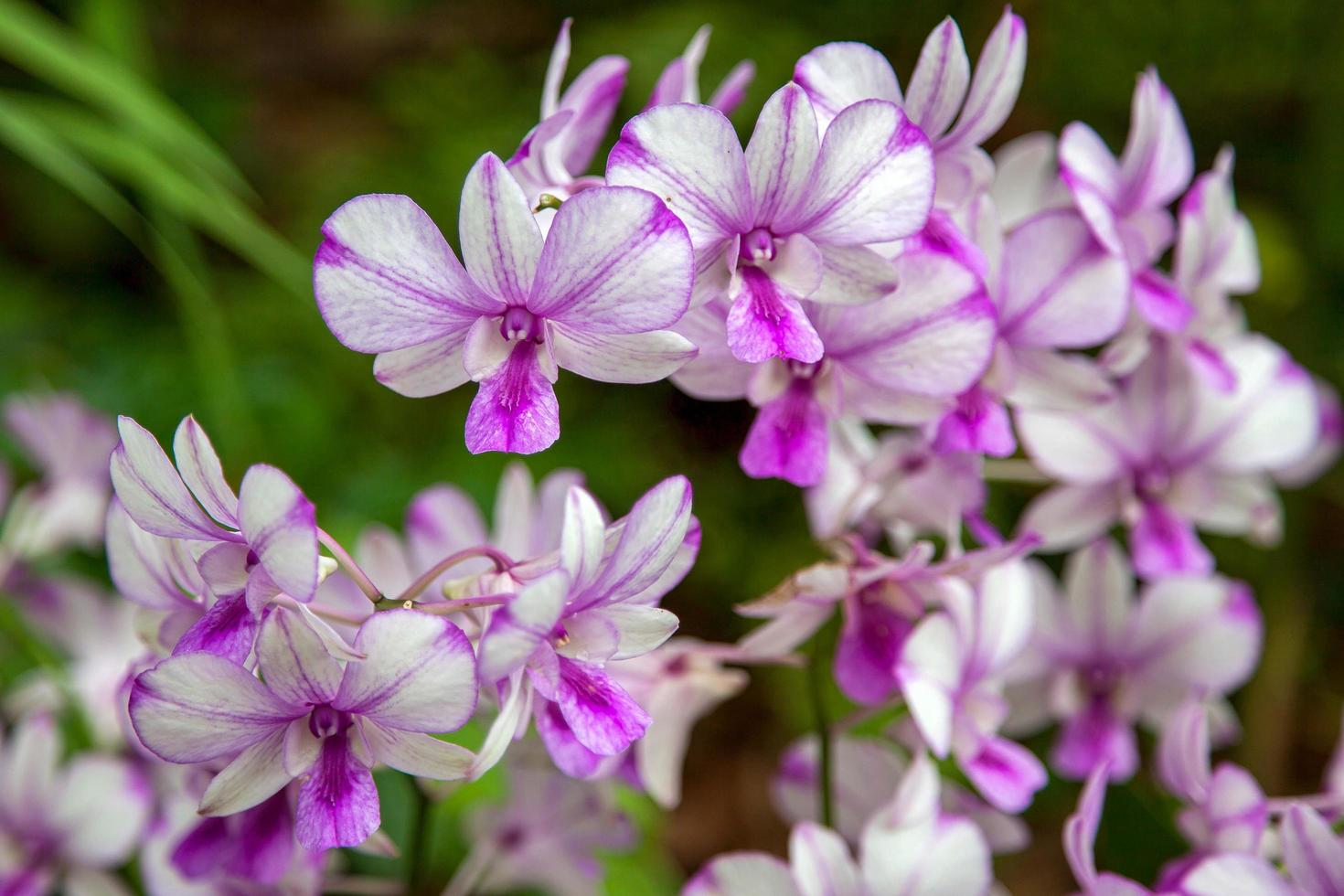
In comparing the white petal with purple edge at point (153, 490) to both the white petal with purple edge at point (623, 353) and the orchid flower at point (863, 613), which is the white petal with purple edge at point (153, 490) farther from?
the orchid flower at point (863, 613)

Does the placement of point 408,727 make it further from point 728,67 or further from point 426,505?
point 728,67

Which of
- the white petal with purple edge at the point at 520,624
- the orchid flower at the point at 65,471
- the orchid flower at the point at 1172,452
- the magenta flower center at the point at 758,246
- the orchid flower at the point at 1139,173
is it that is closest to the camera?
the white petal with purple edge at the point at 520,624

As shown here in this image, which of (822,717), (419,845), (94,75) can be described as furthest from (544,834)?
(94,75)

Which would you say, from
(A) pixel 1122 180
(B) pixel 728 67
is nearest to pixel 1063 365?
(A) pixel 1122 180

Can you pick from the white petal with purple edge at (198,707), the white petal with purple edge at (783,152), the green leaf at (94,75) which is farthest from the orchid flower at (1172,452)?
the green leaf at (94,75)

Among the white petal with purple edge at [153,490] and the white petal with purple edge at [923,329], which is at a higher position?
the white petal with purple edge at [923,329]
